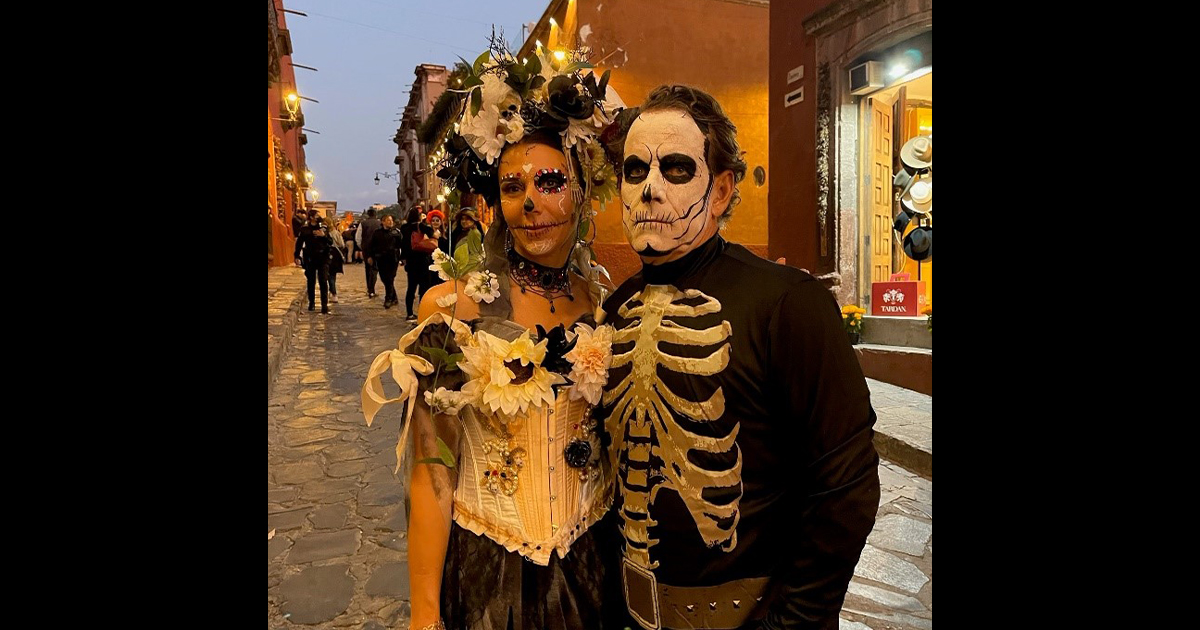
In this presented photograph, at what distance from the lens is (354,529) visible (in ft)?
12.4

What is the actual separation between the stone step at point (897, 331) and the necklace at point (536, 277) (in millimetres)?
5307

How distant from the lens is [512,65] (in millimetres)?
1727

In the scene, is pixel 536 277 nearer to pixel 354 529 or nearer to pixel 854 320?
pixel 354 529

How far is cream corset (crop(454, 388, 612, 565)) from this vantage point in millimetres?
1555

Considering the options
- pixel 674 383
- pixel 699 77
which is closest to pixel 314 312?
pixel 699 77

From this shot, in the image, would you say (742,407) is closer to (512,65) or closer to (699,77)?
(512,65)

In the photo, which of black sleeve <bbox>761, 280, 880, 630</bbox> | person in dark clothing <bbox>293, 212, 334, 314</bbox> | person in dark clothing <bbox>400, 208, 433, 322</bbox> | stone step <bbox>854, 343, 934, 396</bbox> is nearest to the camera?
black sleeve <bbox>761, 280, 880, 630</bbox>

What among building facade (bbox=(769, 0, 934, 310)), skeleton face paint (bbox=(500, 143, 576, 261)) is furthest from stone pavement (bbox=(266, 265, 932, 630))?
building facade (bbox=(769, 0, 934, 310))

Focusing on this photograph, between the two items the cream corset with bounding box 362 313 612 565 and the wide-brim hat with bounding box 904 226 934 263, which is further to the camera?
the wide-brim hat with bounding box 904 226 934 263

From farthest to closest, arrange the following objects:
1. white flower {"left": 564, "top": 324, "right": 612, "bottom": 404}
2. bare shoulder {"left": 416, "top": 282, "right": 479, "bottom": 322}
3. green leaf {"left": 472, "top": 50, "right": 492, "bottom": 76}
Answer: green leaf {"left": 472, "top": 50, "right": 492, "bottom": 76}
bare shoulder {"left": 416, "top": 282, "right": 479, "bottom": 322}
white flower {"left": 564, "top": 324, "right": 612, "bottom": 404}

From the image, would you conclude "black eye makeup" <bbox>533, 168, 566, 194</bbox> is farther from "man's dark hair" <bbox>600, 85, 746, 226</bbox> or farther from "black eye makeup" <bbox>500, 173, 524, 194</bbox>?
"man's dark hair" <bbox>600, 85, 746, 226</bbox>

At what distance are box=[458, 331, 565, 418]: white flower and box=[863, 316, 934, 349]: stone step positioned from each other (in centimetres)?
549

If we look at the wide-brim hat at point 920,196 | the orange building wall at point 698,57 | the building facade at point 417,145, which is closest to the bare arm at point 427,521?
the wide-brim hat at point 920,196

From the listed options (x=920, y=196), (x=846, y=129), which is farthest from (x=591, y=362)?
(x=846, y=129)
